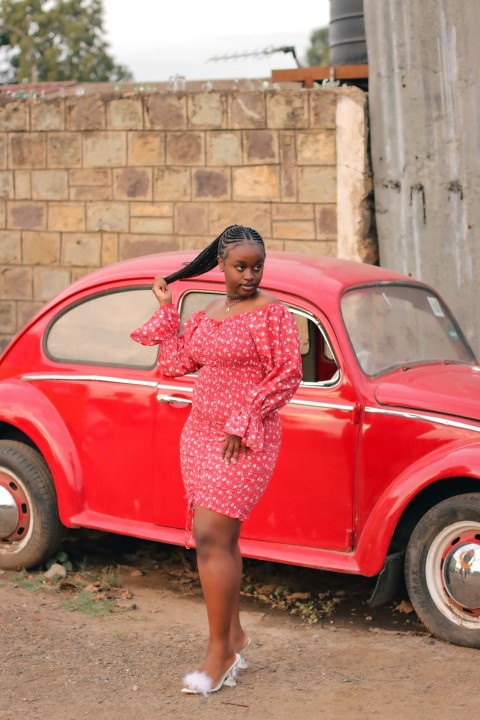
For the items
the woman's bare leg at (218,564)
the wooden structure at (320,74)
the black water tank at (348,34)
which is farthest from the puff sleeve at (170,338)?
the black water tank at (348,34)

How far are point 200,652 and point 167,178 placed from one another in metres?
5.94

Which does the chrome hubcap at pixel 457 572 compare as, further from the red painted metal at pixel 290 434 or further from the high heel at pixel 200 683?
the high heel at pixel 200 683

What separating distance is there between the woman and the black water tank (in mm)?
6576

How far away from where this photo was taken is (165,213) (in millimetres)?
10047

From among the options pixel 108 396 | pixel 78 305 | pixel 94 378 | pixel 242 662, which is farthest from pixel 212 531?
pixel 78 305

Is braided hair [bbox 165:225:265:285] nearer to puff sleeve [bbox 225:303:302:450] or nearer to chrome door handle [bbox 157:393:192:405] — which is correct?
puff sleeve [bbox 225:303:302:450]

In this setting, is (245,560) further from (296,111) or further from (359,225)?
(296,111)

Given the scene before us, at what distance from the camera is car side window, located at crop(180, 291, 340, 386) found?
5.47m

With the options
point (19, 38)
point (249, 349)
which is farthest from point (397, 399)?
point (19, 38)

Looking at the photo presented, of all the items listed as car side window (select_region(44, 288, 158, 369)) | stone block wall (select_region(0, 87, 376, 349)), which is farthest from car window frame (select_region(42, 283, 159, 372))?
stone block wall (select_region(0, 87, 376, 349))

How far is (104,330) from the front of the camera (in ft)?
19.4

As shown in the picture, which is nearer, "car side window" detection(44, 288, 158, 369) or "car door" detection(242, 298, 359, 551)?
"car door" detection(242, 298, 359, 551)

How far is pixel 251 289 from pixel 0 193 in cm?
698

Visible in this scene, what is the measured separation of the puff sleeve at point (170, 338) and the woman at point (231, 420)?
0.48 ft
